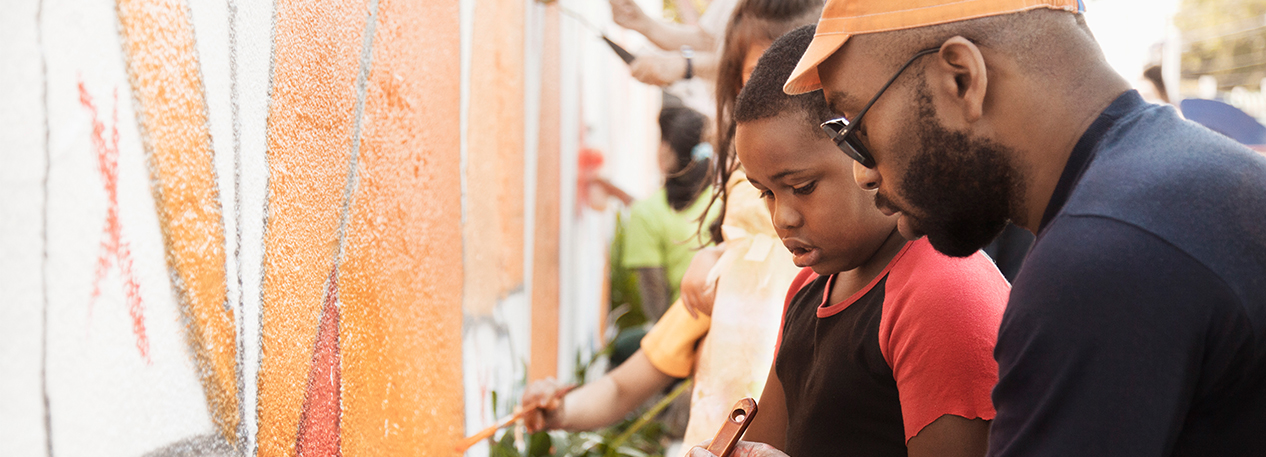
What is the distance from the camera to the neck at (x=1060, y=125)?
95 centimetres

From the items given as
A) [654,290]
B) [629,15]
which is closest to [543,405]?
[629,15]

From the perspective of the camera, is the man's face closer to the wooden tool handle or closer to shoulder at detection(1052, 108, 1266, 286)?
shoulder at detection(1052, 108, 1266, 286)

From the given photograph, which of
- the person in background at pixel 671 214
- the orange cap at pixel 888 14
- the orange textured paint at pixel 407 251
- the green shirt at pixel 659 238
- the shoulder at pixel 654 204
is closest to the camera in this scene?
the orange cap at pixel 888 14

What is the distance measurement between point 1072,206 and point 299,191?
3.40 ft

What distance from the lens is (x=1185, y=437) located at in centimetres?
90

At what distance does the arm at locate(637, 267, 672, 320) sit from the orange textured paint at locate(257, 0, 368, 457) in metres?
3.89

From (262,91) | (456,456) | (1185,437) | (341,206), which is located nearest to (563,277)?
(456,456)

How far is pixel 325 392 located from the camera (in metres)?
1.44

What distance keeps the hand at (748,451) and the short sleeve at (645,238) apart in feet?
12.1

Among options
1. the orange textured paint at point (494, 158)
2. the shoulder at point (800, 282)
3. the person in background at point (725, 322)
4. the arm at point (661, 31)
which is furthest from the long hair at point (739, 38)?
the arm at point (661, 31)

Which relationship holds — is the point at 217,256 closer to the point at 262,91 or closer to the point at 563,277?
the point at 262,91

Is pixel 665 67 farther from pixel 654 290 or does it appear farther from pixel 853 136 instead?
pixel 853 136

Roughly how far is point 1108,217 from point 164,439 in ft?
3.28

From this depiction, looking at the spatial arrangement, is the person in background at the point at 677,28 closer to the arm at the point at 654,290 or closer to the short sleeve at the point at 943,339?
the arm at the point at 654,290
